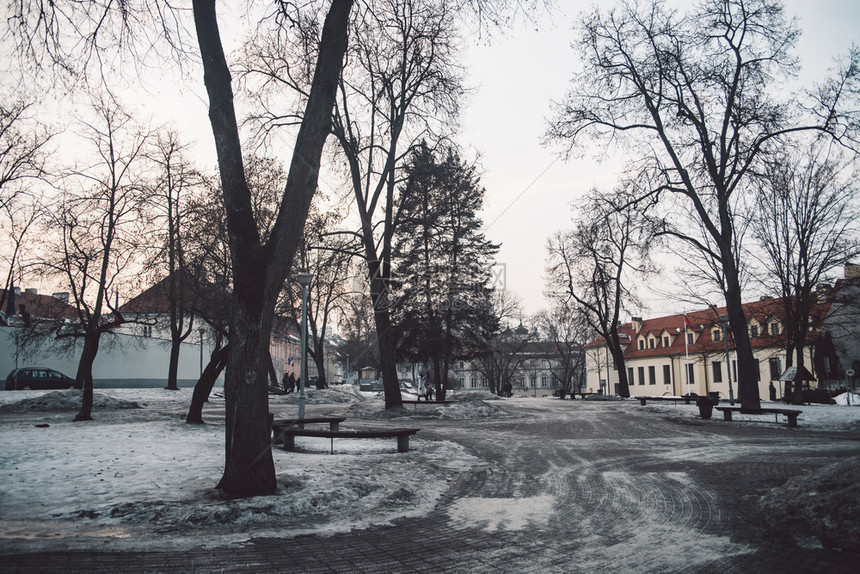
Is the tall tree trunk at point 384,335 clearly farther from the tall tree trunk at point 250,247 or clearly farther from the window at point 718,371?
the window at point 718,371

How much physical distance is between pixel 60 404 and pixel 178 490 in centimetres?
1769

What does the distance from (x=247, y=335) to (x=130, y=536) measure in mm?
2301

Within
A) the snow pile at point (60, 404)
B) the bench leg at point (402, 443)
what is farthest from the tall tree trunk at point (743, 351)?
the snow pile at point (60, 404)

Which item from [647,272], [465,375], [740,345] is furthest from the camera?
[465,375]

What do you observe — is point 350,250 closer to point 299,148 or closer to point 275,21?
point 275,21

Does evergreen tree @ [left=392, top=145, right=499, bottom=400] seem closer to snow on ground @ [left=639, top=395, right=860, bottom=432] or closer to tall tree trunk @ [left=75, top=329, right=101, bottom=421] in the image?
snow on ground @ [left=639, top=395, right=860, bottom=432]

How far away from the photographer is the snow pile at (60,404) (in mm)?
19734

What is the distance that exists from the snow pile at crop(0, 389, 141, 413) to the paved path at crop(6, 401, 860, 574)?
641 inches

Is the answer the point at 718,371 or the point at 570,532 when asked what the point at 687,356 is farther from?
the point at 570,532

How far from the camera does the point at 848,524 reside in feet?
16.0

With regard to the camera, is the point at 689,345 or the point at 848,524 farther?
the point at 689,345

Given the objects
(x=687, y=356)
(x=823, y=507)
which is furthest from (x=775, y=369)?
(x=823, y=507)

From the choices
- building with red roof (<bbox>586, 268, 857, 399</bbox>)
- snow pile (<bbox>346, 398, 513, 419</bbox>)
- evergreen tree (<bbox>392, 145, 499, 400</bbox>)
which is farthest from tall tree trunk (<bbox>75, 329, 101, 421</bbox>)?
building with red roof (<bbox>586, 268, 857, 399</bbox>)

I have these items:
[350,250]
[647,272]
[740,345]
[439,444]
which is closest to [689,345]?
[647,272]
